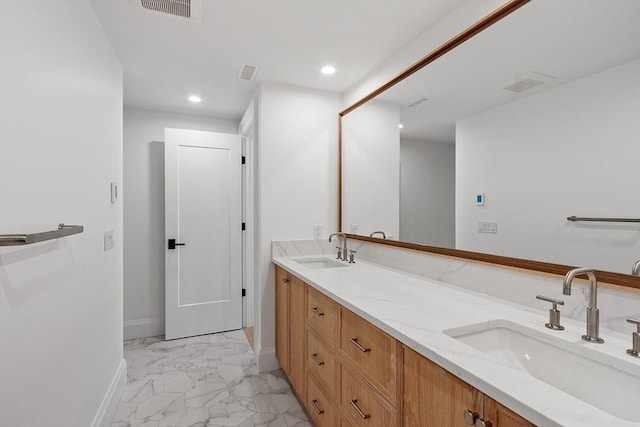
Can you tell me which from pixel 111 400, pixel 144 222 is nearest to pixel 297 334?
pixel 111 400

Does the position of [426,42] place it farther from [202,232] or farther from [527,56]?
[202,232]

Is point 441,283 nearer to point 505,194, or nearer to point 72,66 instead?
point 505,194

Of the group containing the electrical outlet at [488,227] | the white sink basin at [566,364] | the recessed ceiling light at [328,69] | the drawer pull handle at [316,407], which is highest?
the recessed ceiling light at [328,69]

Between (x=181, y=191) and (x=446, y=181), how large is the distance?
2.60 meters

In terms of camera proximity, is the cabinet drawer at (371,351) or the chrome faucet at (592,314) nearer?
the chrome faucet at (592,314)

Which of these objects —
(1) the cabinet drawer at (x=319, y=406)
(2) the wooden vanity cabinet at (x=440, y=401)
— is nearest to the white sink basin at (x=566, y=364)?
(2) the wooden vanity cabinet at (x=440, y=401)

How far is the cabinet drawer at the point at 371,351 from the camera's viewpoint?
107 cm

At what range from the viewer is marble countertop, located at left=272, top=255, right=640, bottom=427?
2.07ft

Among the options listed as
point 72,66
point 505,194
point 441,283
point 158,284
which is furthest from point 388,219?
point 158,284

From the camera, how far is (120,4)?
1607 millimetres

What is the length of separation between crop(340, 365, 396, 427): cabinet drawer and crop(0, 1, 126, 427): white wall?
112 centimetres

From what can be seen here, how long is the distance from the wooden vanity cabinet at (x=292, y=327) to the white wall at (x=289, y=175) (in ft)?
0.49

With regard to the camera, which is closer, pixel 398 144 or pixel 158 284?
pixel 398 144

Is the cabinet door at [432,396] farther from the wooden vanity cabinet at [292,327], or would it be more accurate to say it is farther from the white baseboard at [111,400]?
the white baseboard at [111,400]
